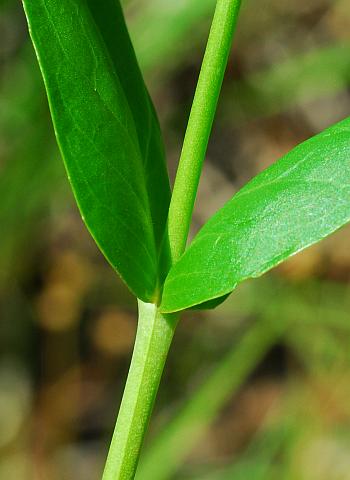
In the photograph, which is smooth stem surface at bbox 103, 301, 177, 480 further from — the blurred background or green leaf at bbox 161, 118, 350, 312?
the blurred background

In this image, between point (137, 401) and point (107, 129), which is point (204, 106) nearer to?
point (107, 129)

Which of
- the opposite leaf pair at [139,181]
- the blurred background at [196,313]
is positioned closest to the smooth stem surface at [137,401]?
the opposite leaf pair at [139,181]

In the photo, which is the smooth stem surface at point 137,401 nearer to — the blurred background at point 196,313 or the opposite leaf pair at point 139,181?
the opposite leaf pair at point 139,181

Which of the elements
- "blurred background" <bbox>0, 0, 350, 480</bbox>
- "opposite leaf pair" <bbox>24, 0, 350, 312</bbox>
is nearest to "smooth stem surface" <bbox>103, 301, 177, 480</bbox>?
"opposite leaf pair" <bbox>24, 0, 350, 312</bbox>

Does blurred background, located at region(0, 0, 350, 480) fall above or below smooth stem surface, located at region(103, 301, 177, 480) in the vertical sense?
below

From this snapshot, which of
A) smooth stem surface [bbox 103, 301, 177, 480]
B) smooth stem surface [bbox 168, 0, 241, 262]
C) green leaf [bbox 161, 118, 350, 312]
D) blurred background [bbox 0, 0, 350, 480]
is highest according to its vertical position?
smooth stem surface [bbox 168, 0, 241, 262]

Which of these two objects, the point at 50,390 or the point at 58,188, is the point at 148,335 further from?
the point at 50,390

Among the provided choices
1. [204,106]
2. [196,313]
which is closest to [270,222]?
[204,106]
